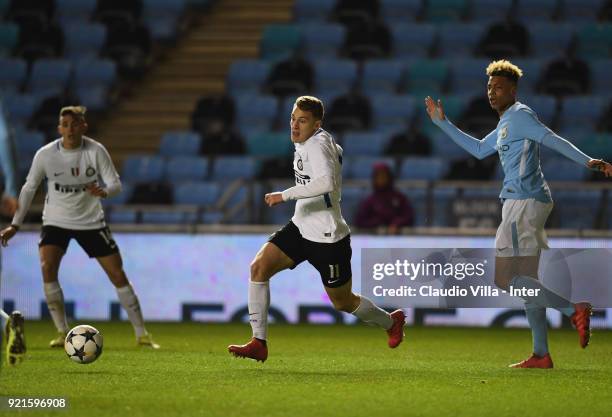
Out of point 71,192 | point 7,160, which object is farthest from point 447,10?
point 7,160

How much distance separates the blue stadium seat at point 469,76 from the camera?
18.8 metres

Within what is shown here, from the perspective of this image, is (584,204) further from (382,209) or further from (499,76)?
(499,76)

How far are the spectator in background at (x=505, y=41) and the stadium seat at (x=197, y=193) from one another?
4877 mm

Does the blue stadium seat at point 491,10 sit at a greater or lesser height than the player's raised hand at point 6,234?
greater

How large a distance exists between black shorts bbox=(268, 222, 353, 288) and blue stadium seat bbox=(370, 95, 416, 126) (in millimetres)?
9627

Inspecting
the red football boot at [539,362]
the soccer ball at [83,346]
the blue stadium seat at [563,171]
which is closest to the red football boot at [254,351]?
the soccer ball at [83,346]

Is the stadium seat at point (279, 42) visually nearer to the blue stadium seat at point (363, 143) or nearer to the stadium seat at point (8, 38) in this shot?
the blue stadium seat at point (363, 143)

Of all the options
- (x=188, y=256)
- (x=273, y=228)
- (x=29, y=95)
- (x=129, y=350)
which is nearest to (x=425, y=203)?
(x=273, y=228)

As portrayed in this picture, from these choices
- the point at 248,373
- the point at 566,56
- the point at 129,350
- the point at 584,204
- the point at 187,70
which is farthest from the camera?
the point at 187,70

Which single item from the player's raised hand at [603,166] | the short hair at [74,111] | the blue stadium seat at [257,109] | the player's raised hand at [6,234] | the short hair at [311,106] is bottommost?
the player's raised hand at [6,234]

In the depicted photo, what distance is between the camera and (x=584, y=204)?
14.1m

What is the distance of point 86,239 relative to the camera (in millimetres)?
10695

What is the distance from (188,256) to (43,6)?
8815 mm

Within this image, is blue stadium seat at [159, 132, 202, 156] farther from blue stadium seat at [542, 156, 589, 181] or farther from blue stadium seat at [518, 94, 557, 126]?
blue stadium seat at [542, 156, 589, 181]
